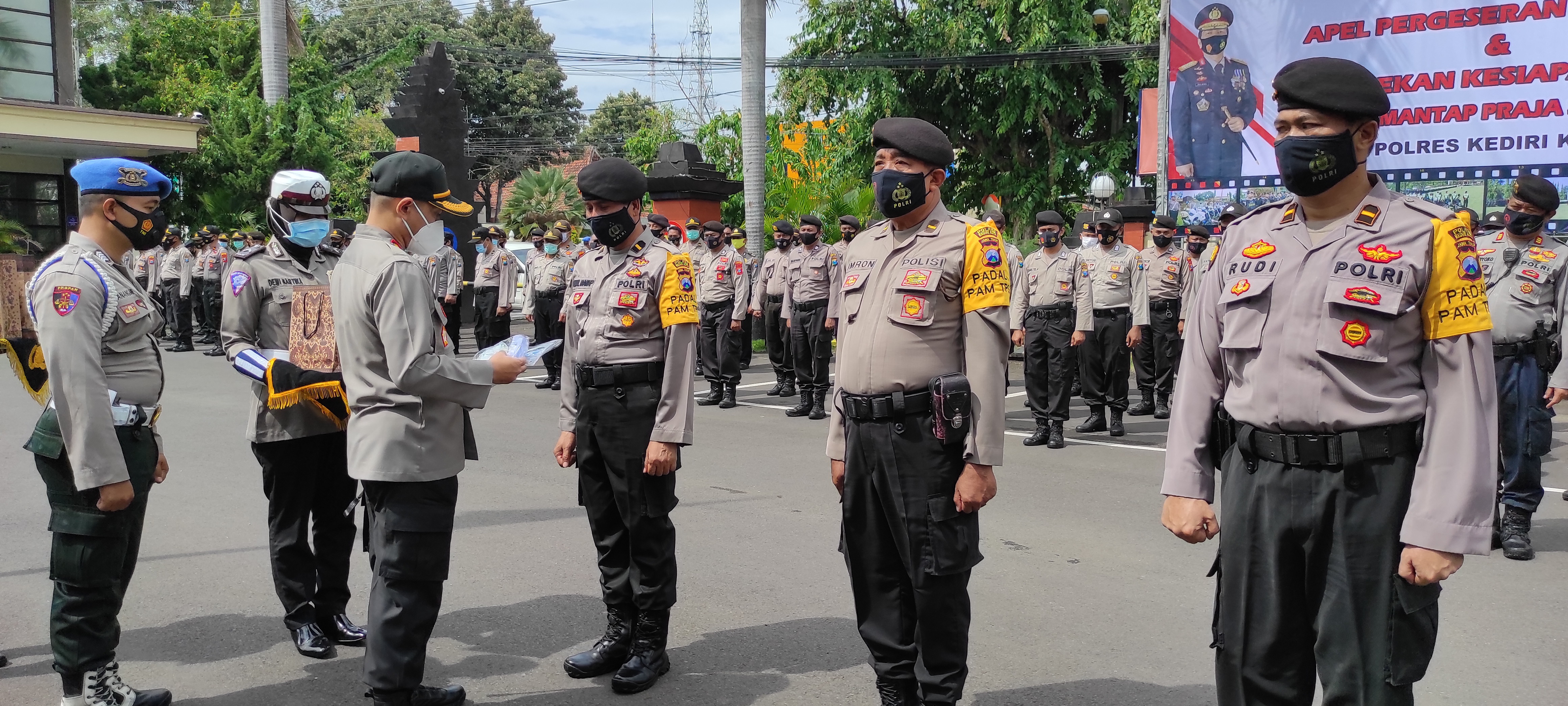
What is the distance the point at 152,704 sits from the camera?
4.05 meters

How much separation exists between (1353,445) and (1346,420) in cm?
6

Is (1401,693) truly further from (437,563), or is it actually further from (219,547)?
(219,547)

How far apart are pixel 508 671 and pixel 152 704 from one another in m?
Answer: 1.23

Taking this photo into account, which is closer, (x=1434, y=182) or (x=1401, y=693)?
(x=1401, y=693)

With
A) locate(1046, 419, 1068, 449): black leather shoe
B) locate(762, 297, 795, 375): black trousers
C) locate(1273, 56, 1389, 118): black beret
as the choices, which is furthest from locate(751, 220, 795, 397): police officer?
locate(1273, 56, 1389, 118): black beret

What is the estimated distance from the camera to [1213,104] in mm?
16344

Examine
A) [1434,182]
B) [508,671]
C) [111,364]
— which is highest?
[1434,182]

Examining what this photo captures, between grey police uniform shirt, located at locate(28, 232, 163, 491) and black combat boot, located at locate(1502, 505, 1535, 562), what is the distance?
21.0 ft

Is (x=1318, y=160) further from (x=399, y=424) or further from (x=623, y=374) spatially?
(x=399, y=424)

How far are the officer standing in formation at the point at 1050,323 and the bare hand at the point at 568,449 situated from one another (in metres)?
6.13

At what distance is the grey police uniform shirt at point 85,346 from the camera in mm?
3643

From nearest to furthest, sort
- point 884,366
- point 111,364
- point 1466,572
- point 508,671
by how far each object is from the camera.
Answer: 1. point 884,366
2. point 111,364
3. point 508,671
4. point 1466,572

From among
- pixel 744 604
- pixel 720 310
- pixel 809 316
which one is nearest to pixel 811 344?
pixel 809 316

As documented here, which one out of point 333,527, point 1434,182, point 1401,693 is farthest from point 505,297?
point 1401,693
